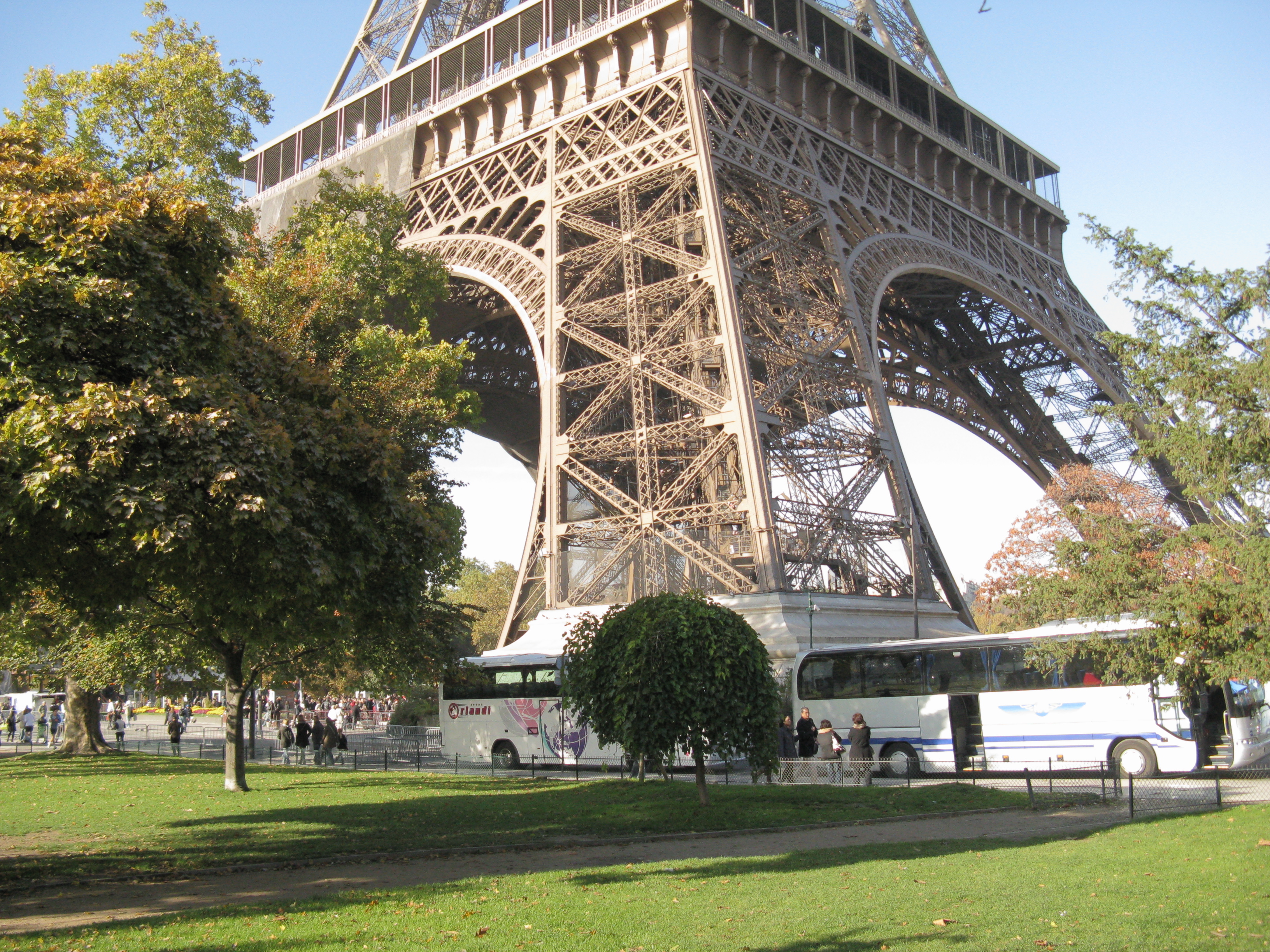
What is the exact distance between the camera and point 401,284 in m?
29.1

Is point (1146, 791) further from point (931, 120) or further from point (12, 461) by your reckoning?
point (931, 120)

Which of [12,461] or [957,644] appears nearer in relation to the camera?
[12,461]

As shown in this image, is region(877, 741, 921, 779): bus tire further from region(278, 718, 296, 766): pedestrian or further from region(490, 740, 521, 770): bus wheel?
region(278, 718, 296, 766): pedestrian

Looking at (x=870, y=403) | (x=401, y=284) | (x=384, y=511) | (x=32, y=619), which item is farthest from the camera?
(x=870, y=403)

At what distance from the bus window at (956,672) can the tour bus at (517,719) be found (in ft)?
27.4

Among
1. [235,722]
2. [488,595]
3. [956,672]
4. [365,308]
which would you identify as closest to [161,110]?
[365,308]

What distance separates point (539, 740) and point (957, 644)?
40.1ft

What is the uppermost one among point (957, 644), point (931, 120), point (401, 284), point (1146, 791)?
point (931, 120)

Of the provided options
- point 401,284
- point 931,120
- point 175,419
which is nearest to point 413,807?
point 175,419

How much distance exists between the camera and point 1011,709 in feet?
76.8

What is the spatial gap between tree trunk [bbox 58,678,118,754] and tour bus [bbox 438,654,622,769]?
1161cm

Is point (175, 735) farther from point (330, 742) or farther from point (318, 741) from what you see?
point (330, 742)

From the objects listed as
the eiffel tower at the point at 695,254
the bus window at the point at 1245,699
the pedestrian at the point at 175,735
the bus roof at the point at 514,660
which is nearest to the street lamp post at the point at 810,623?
the eiffel tower at the point at 695,254

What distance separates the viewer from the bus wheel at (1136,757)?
2144 centimetres
